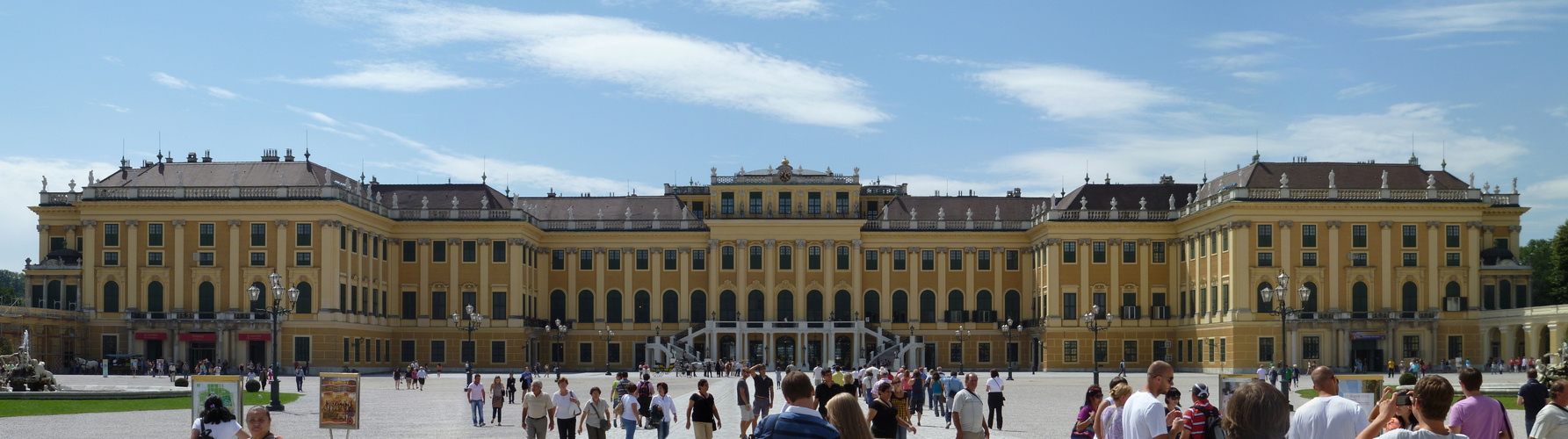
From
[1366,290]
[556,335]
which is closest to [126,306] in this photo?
[556,335]

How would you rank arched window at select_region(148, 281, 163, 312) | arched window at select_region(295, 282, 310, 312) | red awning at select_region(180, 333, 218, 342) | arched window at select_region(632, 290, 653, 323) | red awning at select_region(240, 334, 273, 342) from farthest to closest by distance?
1. arched window at select_region(632, 290, 653, 323)
2. arched window at select_region(148, 281, 163, 312)
3. arched window at select_region(295, 282, 310, 312)
4. red awning at select_region(180, 333, 218, 342)
5. red awning at select_region(240, 334, 273, 342)

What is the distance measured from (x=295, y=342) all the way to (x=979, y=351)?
124 feet

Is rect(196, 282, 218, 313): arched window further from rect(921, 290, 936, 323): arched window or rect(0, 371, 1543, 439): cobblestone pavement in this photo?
rect(921, 290, 936, 323): arched window

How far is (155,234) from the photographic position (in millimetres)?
75438

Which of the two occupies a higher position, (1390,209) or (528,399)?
(1390,209)

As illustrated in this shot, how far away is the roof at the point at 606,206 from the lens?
92.8 metres

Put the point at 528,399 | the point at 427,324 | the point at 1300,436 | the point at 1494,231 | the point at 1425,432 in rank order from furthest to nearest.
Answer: the point at 427,324
the point at 1494,231
the point at 528,399
the point at 1300,436
the point at 1425,432

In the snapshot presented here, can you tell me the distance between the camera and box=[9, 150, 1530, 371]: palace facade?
7381 centimetres

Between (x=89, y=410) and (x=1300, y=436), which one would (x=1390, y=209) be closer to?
(x=89, y=410)

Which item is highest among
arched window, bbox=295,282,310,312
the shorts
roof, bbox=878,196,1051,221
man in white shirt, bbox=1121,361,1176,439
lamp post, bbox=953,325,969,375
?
roof, bbox=878,196,1051,221

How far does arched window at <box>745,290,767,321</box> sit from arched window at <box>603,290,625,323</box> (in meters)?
7.29

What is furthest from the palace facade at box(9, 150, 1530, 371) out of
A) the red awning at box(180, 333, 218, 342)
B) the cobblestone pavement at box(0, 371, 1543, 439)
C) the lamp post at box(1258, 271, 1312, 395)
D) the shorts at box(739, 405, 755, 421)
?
the shorts at box(739, 405, 755, 421)

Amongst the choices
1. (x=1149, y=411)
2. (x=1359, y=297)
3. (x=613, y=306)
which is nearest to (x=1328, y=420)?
(x=1149, y=411)

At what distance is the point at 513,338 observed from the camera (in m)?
85.4
